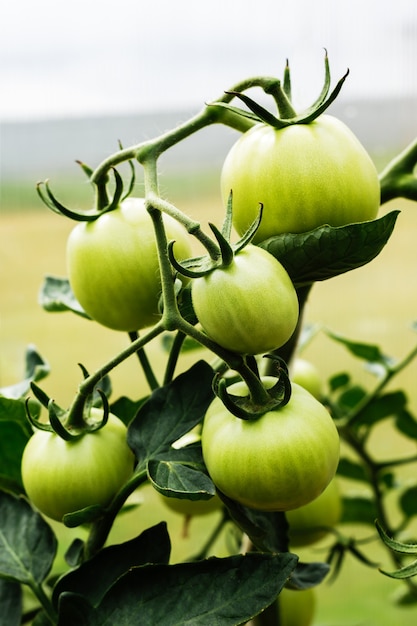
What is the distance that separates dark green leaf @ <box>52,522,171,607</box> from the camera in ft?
1.25

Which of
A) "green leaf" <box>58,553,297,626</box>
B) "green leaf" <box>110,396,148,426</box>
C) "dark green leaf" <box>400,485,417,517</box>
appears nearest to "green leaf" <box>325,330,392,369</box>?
"dark green leaf" <box>400,485,417,517</box>

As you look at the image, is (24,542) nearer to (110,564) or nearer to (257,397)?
(110,564)

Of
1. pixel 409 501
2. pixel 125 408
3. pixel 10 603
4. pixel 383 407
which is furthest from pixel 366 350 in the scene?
pixel 10 603

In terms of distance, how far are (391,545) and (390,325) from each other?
873 millimetres

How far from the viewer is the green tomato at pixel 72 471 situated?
0.36 metres

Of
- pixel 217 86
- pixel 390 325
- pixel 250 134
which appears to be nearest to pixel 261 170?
pixel 250 134

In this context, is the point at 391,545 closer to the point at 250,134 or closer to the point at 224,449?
the point at 224,449

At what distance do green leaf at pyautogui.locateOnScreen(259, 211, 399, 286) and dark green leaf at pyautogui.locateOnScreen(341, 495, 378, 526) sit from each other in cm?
45

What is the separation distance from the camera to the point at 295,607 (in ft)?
1.85

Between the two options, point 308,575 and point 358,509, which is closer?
point 308,575

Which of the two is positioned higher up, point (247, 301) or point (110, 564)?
point (247, 301)

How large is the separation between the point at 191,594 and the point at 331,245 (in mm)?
169

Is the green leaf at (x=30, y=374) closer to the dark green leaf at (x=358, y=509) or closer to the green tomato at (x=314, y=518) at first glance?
the green tomato at (x=314, y=518)

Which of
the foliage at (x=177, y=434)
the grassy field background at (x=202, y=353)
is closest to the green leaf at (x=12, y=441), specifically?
the foliage at (x=177, y=434)
